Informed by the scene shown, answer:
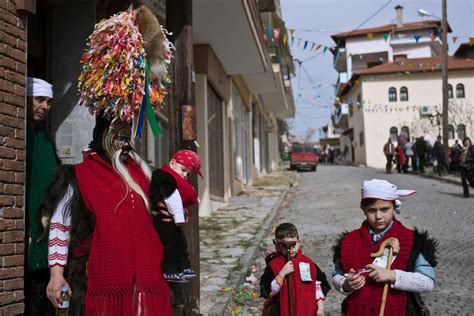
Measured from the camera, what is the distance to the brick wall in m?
3.43

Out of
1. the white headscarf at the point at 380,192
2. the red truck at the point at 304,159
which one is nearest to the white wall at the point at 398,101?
the red truck at the point at 304,159

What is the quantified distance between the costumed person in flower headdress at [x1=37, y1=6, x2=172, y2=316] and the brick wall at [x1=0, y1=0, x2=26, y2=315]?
90 centimetres

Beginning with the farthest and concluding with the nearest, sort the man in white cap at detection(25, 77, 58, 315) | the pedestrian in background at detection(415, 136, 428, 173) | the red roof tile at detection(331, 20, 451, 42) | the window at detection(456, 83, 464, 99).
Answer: the red roof tile at detection(331, 20, 451, 42), the window at detection(456, 83, 464, 99), the pedestrian in background at detection(415, 136, 428, 173), the man in white cap at detection(25, 77, 58, 315)

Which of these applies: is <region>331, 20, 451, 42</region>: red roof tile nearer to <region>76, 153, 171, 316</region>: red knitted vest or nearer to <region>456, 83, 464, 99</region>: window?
<region>456, 83, 464, 99</region>: window

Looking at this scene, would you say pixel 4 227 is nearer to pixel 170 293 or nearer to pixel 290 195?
pixel 170 293

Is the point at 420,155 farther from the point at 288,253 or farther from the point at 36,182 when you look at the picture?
the point at 36,182

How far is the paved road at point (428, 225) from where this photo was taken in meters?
5.58

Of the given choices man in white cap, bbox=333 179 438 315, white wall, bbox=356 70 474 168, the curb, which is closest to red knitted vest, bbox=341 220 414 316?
man in white cap, bbox=333 179 438 315

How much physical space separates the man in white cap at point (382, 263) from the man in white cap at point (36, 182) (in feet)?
5.93


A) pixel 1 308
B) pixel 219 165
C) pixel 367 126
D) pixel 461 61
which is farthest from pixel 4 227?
pixel 461 61

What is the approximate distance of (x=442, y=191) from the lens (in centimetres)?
1634

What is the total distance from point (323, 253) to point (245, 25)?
498 centimetres

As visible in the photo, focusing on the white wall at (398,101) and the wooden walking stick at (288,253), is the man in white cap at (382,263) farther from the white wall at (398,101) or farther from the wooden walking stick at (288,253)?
the white wall at (398,101)

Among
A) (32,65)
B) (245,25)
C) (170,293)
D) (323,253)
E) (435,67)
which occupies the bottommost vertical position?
(323,253)
